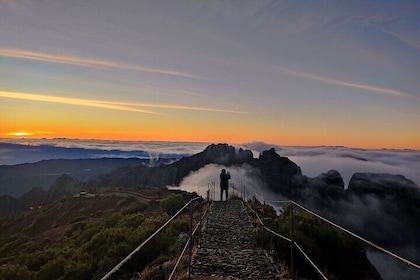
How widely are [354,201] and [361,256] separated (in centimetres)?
10862

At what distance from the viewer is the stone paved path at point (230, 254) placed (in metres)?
8.23

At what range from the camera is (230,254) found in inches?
399

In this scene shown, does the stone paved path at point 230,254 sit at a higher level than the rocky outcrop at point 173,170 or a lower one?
higher

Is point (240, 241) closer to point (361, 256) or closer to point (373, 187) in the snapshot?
point (361, 256)

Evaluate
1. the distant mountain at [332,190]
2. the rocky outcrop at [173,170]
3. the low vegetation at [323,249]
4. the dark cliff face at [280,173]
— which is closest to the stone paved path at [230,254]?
the low vegetation at [323,249]

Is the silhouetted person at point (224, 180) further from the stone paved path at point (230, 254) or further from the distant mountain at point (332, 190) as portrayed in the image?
the distant mountain at point (332, 190)

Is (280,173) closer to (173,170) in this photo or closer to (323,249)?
(173,170)

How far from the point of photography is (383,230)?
103 metres

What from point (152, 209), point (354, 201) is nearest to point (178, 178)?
point (354, 201)

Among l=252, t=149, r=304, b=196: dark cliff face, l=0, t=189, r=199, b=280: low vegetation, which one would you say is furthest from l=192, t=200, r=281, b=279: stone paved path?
l=252, t=149, r=304, b=196: dark cliff face

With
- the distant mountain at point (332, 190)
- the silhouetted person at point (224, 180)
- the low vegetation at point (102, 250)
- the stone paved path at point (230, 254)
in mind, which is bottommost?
the distant mountain at point (332, 190)

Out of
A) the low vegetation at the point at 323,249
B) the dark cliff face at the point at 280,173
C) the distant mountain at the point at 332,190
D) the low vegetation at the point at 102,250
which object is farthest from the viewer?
the dark cliff face at the point at 280,173

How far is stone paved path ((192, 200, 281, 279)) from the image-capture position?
8.23 m

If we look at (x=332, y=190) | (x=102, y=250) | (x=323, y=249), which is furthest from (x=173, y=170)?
(x=323, y=249)
